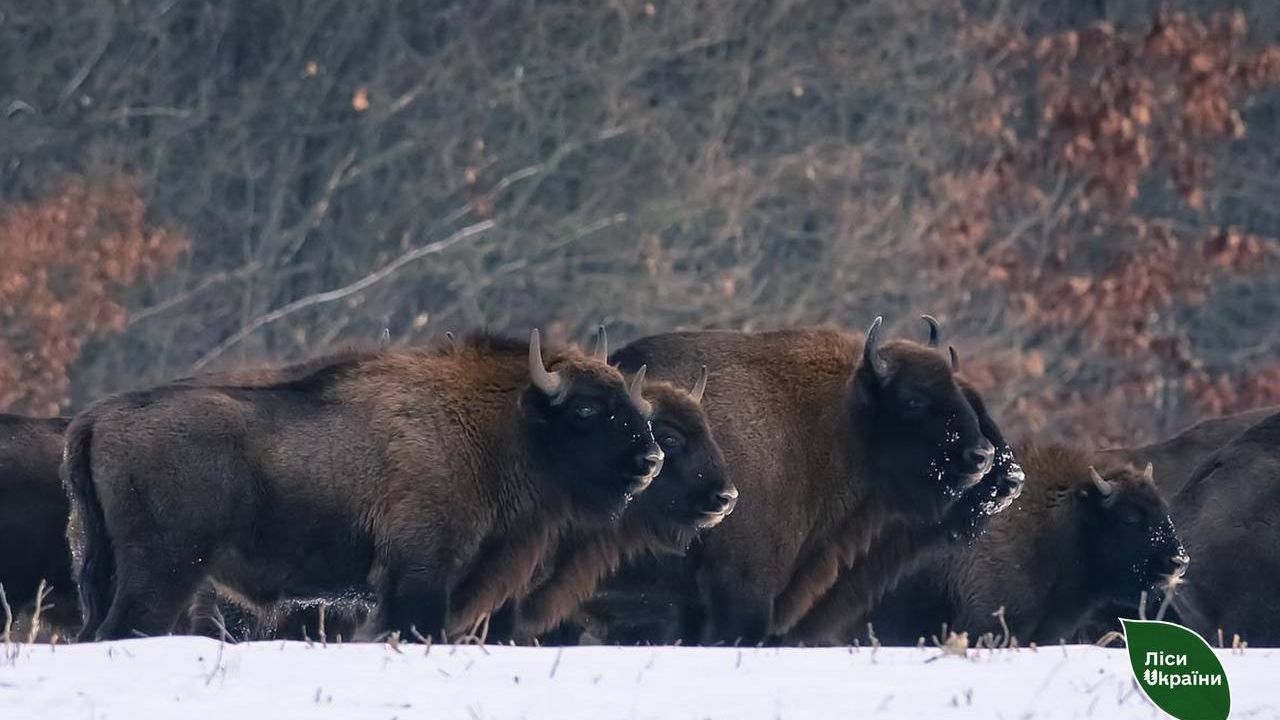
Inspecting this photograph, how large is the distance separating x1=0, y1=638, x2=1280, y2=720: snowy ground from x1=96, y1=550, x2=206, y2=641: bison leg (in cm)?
221

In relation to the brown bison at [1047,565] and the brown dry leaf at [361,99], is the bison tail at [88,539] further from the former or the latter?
the brown dry leaf at [361,99]

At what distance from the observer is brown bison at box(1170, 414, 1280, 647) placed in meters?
13.5

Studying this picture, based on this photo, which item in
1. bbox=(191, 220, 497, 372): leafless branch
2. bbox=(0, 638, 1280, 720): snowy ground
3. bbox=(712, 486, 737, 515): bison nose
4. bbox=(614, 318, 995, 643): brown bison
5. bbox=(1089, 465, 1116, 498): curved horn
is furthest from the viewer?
bbox=(191, 220, 497, 372): leafless branch

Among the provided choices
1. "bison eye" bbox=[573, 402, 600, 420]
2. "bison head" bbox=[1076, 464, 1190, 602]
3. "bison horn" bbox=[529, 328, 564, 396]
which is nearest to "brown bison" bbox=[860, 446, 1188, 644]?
"bison head" bbox=[1076, 464, 1190, 602]

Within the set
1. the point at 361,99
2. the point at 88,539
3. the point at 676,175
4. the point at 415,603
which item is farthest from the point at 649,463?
the point at 676,175

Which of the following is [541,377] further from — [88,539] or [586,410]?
[88,539]

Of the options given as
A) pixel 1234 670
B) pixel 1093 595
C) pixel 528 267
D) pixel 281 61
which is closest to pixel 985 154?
pixel 528 267

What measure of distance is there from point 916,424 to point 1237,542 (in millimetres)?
1808

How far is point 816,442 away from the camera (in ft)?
44.7

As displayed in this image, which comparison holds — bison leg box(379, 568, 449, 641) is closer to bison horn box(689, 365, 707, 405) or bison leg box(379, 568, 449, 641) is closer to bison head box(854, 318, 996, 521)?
bison horn box(689, 365, 707, 405)

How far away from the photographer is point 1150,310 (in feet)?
92.8

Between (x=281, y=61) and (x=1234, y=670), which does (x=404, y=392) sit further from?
(x=281, y=61)

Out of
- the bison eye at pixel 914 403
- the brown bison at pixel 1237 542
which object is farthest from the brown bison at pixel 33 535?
the brown bison at pixel 1237 542

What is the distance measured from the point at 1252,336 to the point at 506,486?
18622 millimetres
